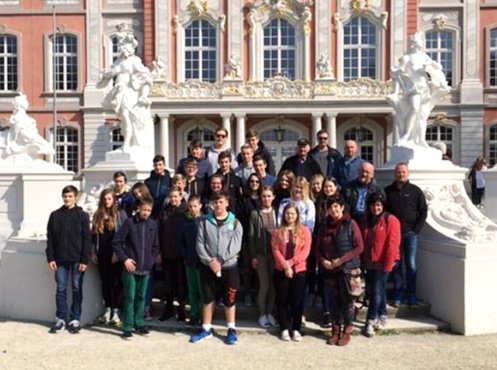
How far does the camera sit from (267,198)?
668 cm

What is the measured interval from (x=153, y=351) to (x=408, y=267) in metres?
3.16

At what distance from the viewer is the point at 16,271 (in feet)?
25.0

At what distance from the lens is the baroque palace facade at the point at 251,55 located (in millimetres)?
27406

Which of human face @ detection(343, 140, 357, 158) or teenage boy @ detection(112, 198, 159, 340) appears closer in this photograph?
teenage boy @ detection(112, 198, 159, 340)

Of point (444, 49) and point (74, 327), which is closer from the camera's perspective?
point (74, 327)

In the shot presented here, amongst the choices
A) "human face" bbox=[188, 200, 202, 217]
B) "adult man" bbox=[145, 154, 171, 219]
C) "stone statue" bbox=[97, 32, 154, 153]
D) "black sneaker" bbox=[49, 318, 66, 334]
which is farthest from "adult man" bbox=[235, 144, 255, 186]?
"stone statue" bbox=[97, 32, 154, 153]

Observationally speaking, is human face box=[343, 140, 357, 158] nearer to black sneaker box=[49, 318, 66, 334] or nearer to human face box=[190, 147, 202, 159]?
human face box=[190, 147, 202, 159]

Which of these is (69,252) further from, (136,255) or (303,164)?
(303,164)

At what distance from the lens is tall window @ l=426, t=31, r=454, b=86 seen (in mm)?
28016

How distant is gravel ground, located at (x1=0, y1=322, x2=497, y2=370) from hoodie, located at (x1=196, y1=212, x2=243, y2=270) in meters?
0.89

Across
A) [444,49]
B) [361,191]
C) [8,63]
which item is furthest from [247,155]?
[8,63]

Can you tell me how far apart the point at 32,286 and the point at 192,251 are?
221 centimetres

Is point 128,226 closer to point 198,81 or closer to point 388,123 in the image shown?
point 198,81

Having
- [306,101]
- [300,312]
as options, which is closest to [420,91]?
[300,312]
